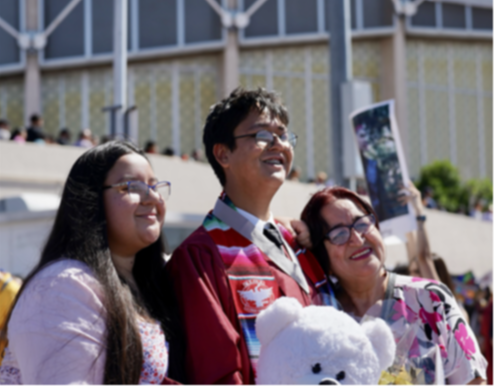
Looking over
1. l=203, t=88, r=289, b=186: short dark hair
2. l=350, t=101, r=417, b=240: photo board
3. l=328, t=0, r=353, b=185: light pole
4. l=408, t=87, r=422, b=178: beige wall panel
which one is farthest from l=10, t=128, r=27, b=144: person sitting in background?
l=408, t=87, r=422, b=178: beige wall panel

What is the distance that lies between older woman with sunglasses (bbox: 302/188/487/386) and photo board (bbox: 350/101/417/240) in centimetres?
135

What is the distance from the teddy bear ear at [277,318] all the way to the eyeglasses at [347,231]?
1006 mm

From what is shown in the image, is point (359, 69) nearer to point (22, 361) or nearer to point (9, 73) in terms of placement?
point (9, 73)

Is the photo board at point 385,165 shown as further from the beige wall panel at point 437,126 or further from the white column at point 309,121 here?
the beige wall panel at point 437,126

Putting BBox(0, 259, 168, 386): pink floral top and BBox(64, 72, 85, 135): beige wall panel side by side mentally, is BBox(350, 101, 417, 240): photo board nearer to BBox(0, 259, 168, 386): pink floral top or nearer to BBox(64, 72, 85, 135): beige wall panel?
BBox(0, 259, 168, 386): pink floral top

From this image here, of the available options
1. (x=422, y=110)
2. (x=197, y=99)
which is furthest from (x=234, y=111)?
(x=422, y=110)

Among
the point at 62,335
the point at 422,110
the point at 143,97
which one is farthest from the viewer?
the point at 422,110

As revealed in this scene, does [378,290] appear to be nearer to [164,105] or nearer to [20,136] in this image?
[20,136]

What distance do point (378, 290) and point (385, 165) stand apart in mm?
1631

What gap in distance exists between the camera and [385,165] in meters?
4.90

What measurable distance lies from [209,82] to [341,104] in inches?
668

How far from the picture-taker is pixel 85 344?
260cm

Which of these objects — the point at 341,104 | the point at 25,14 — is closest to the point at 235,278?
the point at 341,104

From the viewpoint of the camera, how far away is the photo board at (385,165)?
15.9 feet
